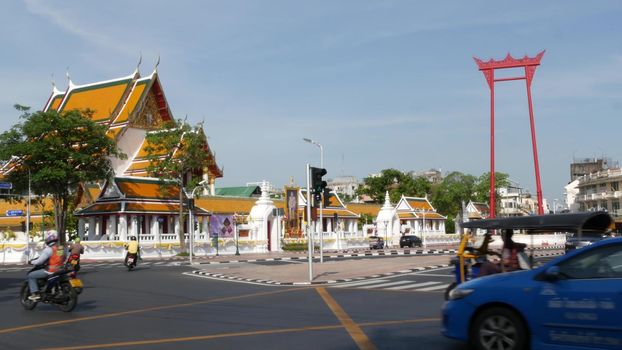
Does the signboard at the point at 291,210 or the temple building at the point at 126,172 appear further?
the signboard at the point at 291,210

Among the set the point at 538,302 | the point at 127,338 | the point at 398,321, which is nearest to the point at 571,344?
the point at 538,302

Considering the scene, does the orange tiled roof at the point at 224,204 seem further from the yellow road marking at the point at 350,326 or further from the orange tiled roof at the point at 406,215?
the yellow road marking at the point at 350,326

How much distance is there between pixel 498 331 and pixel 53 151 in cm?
3537

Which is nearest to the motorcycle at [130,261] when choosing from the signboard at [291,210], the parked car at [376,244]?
the signboard at [291,210]

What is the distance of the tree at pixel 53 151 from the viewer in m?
37.8

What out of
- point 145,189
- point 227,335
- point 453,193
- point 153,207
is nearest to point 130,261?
point 153,207

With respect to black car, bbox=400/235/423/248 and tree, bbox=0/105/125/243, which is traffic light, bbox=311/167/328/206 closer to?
tree, bbox=0/105/125/243

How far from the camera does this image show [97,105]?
5644 centimetres

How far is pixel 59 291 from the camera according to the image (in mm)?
13023

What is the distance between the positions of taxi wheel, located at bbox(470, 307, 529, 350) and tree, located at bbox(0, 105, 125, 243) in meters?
33.9

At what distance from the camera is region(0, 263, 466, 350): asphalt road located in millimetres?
8914

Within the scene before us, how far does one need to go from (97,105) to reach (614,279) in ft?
179

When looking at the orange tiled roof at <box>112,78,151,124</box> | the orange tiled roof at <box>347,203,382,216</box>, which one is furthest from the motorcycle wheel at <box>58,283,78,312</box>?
the orange tiled roof at <box>347,203,382,216</box>

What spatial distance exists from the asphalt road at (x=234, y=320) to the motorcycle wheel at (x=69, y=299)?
0.49ft
